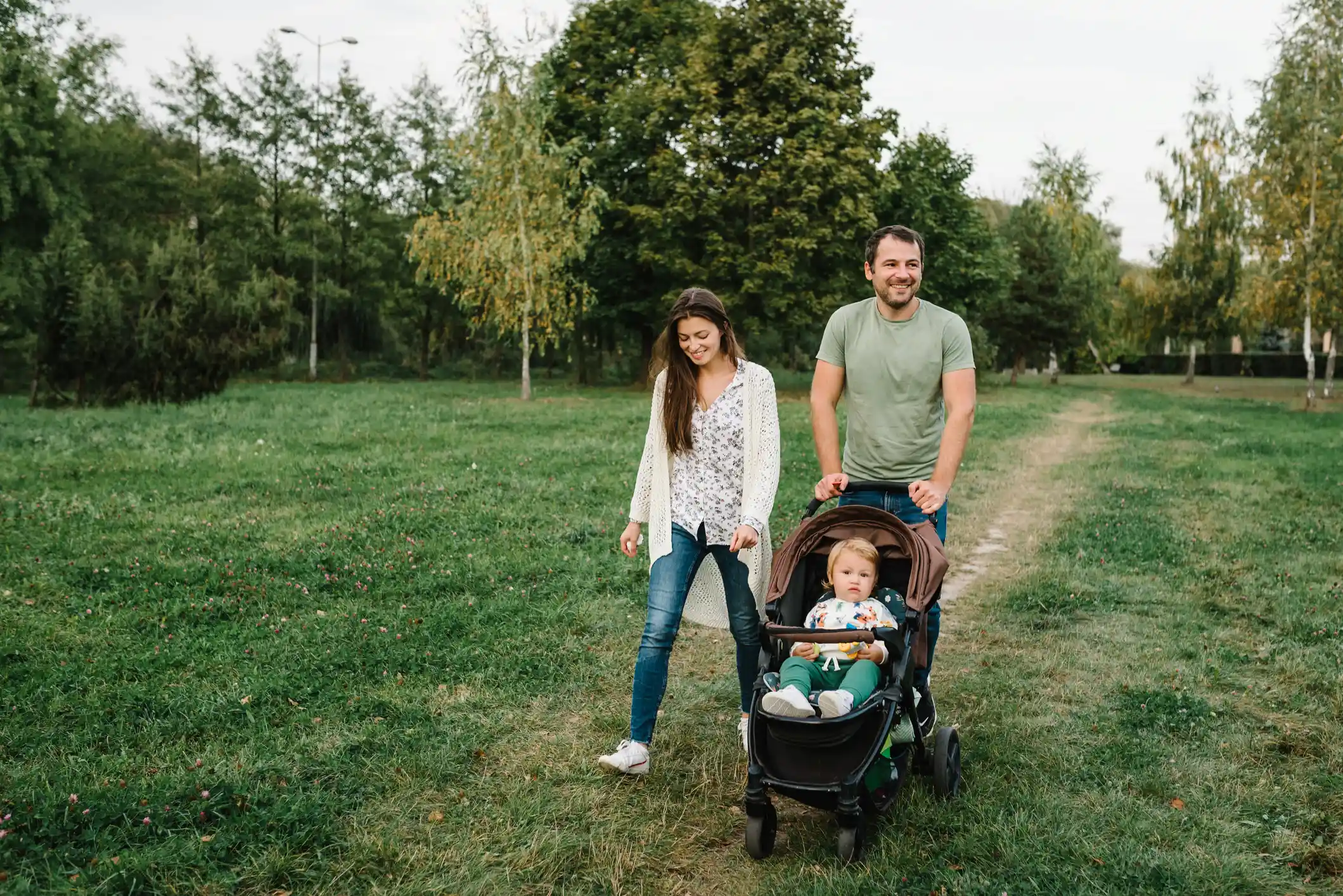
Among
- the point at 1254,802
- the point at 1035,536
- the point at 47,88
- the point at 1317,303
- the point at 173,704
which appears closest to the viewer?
the point at 1254,802

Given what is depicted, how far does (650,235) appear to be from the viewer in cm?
3212

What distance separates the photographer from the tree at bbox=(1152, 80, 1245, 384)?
108ft

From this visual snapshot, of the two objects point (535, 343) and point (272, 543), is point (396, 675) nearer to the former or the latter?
point (272, 543)

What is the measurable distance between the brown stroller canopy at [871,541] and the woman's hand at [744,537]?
4.7 inches

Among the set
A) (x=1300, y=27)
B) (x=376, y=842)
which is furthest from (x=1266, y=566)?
(x=1300, y=27)

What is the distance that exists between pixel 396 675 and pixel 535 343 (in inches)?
1044

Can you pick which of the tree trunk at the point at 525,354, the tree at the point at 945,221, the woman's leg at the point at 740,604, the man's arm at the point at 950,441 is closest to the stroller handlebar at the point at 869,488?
the man's arm at the point at 950,441

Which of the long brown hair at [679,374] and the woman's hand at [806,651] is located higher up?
the long brown hair at [679,374]

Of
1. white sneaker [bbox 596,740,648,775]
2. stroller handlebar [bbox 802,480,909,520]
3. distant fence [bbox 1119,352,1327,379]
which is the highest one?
distant fence [bbox 1119,352,1327,379]

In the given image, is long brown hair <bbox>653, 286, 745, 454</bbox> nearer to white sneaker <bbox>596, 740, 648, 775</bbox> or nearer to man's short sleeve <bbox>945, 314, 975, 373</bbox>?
man's short sleeve <bbox>945, 314, 975, 373</bbox>

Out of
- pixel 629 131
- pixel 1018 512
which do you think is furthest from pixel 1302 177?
pixel 1018 512

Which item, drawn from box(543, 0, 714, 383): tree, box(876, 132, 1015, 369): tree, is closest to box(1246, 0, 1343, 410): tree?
box(876, 132, 1015, 369): tree

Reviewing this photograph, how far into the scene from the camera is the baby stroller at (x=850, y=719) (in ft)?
12.2

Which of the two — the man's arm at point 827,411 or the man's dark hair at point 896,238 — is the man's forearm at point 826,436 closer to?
the man's arm at point 827,411
